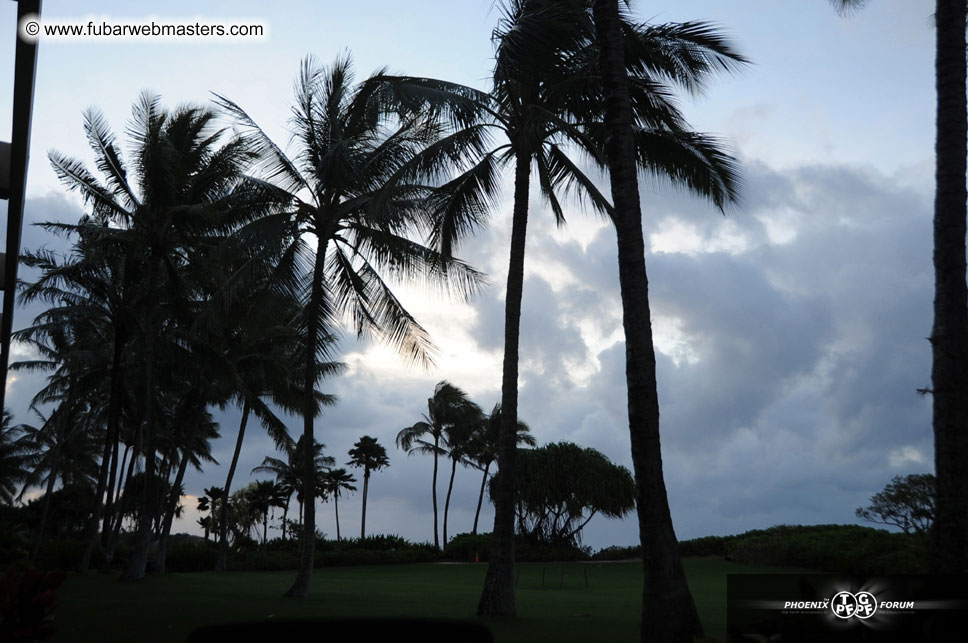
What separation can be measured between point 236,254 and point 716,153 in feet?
39.7

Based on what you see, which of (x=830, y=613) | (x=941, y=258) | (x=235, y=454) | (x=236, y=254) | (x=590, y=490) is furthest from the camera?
(x=590, y=490)

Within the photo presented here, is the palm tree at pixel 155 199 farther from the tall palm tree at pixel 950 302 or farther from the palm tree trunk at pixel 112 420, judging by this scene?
the tall palm tree at pixel 950 302

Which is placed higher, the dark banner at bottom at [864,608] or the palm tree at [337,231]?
the palm tree at [337,231]

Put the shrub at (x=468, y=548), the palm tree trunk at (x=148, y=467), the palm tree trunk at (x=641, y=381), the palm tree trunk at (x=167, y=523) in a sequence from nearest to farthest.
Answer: the palm tree trunk at (x=641, y=381)
the palm tree trunk at (x=148, y=467)
the palm tree trunk at (x=167, y=523)
the shrub at (x=468, y=548)

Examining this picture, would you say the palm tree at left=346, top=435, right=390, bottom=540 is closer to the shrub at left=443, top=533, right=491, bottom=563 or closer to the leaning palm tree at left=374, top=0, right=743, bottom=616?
the shrub at left=443, top=533, right=491, bottom=563

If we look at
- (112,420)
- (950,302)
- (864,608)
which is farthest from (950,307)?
(112,420)

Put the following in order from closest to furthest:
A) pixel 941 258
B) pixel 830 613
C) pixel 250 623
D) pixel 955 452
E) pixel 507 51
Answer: pixel 250 623, pixel 830 613, pixel 955 452, pixel 941 258, pixel 507 51

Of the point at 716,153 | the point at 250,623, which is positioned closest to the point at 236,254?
the point at 716,153

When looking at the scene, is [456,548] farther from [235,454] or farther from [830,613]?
[830,613]

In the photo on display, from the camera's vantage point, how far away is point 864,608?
6.75 meters

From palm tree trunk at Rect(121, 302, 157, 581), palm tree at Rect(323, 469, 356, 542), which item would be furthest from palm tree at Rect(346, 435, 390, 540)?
palm tree trunk at Rect(121, 302, 157, 581)

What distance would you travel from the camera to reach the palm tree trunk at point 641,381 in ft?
31.6

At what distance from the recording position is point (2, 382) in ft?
53.1

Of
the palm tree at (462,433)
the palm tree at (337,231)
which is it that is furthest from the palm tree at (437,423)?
the palm tree at (337,231)
